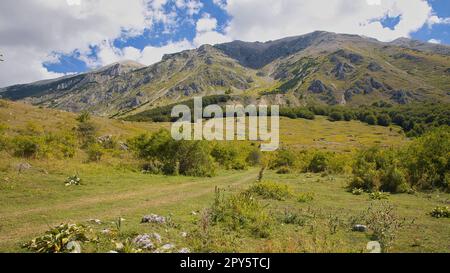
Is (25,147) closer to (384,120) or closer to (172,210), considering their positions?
(172,210)

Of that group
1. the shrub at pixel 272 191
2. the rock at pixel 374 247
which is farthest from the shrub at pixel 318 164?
the rock at pixel 374 247

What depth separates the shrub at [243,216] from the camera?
13.8 metres

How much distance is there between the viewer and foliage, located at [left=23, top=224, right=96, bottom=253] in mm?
10453

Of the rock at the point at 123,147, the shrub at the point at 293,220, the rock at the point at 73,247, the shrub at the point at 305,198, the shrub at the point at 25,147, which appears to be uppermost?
the shrub at the point at 25,147

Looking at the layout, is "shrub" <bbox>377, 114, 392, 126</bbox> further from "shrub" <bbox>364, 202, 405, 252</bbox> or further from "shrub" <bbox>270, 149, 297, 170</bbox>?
"shrub" <bbox>364, 202, 405, 252</bbox>

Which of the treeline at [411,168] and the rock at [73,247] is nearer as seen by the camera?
the rock at [73,247]

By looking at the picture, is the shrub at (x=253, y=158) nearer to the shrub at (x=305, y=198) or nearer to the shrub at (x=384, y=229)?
the shrub at (x=305, y=198)

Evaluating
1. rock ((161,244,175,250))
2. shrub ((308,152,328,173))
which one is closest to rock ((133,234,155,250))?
rock ((161,244,175,250))

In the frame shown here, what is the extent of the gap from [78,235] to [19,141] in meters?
24.2

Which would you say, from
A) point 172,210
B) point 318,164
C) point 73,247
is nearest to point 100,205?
point 172,210

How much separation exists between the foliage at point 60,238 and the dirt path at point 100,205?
5.39ft

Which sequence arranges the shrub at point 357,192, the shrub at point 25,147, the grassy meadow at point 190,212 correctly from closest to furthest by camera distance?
the grassy meadow at point 190,212
the shrub at point 357,192
the shrub at point 25,147
